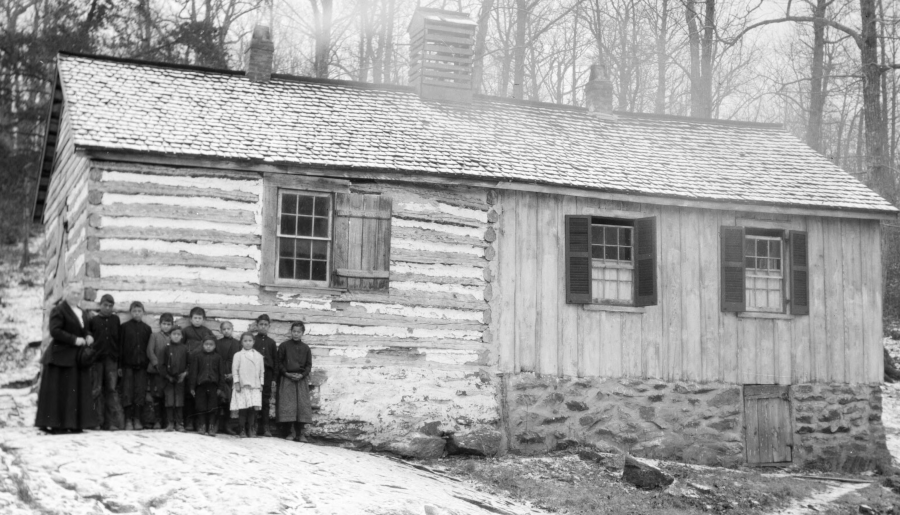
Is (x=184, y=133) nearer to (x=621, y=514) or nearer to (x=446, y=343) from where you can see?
(x=446, y=343)

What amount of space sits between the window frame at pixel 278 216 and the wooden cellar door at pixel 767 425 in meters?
6.56

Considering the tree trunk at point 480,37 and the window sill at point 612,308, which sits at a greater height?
the tree trunk at point 480,37

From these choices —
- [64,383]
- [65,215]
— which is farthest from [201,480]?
[65,215]

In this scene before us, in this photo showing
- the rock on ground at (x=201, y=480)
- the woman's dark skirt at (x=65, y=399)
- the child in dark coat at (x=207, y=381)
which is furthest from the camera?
the child in dark coat at (x=207, y=381)

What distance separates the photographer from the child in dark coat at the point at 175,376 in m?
11.9

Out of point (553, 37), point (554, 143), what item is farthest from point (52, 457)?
point (553, 37)

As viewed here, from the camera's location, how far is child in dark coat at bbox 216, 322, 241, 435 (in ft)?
39.7

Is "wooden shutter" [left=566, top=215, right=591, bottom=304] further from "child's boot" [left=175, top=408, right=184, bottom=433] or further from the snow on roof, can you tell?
"child's boot" [left=175, top=408, right=184, bottom=433]

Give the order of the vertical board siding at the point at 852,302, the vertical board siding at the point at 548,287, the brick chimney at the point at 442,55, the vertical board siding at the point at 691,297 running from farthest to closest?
the brick chimney at the point at 442,55 → the vertical board siding at the point at 852,302 → the vertical board siding at the point at 691,297 → the vertical board siding at the point at 548,287

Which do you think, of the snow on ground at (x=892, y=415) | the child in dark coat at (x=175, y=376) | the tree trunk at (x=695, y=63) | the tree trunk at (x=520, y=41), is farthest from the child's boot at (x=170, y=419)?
the tree trunk at (x=520, y=41)

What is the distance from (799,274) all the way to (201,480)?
32.9 ft

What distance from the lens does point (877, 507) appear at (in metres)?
13.1

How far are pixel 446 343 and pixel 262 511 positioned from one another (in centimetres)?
533

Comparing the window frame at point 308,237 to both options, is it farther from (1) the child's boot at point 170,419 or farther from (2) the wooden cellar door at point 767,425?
(2) the wooden cellar door at point 767,425
